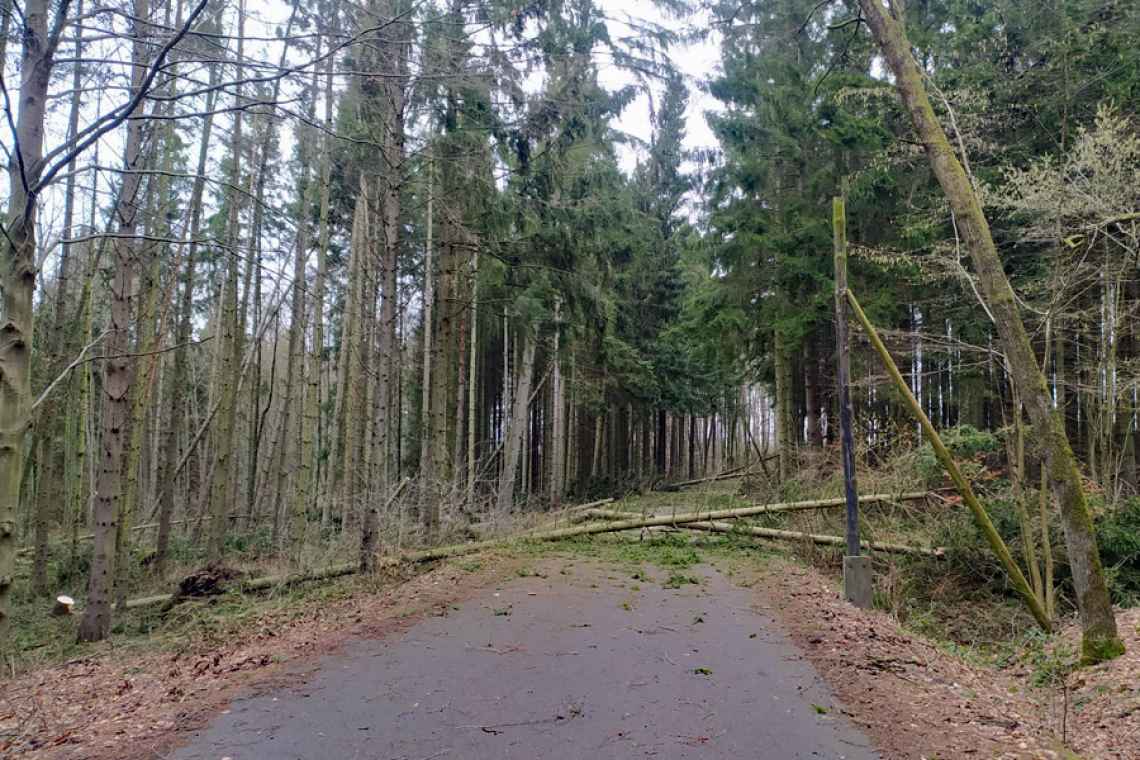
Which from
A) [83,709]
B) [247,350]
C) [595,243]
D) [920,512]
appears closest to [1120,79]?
[920,512]

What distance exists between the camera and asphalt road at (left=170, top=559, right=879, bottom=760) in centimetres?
359

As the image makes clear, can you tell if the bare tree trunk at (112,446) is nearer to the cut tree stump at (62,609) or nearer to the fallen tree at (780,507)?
the cut tree stump at (62,609)

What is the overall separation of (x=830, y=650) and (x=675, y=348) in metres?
20.6

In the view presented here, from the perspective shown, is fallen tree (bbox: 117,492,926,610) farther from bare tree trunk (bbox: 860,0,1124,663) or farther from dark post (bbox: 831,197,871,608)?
bare tree trunk (bbox: 860,0,1124,663)

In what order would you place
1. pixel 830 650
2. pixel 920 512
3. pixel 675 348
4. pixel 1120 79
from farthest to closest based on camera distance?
pixel 675 348, pixel 1120 79, pixel 920 512, pixel 830 650

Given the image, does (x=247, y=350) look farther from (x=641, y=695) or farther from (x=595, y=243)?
(x=641, y=695)

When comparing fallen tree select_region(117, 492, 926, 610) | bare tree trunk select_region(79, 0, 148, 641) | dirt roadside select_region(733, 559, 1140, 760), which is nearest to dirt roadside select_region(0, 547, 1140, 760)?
dirt roadside select_region(733, 559, 1140, 760)

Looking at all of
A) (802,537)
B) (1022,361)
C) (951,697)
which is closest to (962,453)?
(802,537)

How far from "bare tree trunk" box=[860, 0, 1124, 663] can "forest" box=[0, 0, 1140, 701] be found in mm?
27

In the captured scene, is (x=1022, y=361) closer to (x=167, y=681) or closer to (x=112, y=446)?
(x=167, y=681)

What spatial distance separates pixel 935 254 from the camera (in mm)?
9117

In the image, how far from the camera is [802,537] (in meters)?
11.3

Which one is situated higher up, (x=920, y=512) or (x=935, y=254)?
(x=935, y=254)

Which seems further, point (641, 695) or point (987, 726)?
point (641, 695)
